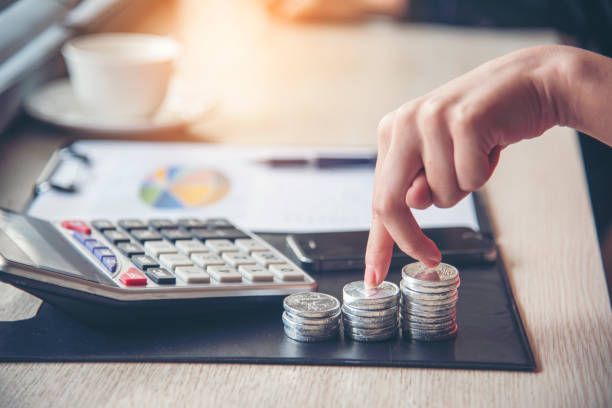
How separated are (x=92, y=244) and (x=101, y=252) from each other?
18mm

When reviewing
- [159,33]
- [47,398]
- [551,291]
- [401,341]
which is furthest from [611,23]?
[47,398]

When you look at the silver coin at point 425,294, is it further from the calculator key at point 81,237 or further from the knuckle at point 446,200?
the calculator key at point 81,237

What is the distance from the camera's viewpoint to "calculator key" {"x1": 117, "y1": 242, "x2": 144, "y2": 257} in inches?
→ 24.6

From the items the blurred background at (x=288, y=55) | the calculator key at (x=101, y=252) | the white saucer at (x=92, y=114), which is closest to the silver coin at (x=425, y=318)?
the calculator key at (x=101, y=252)

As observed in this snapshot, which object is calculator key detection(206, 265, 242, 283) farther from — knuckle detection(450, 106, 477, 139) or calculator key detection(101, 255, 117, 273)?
knuckle detection(450, 106, 477, 139)

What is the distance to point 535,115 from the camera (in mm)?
567

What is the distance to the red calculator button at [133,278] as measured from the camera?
57 cm

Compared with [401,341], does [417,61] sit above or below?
below

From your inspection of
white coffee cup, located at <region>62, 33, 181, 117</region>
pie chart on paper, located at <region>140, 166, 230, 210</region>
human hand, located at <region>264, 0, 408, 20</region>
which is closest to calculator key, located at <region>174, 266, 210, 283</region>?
pie chart on paper, located at <region>140, 166, 230, 210</region>

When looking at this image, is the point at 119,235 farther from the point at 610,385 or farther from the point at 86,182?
the point at 610,385

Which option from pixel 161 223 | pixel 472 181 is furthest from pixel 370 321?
pixel 161 223

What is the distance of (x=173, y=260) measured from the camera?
0.61m

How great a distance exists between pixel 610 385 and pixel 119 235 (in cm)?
36

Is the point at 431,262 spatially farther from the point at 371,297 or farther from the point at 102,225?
the point at 102,225
